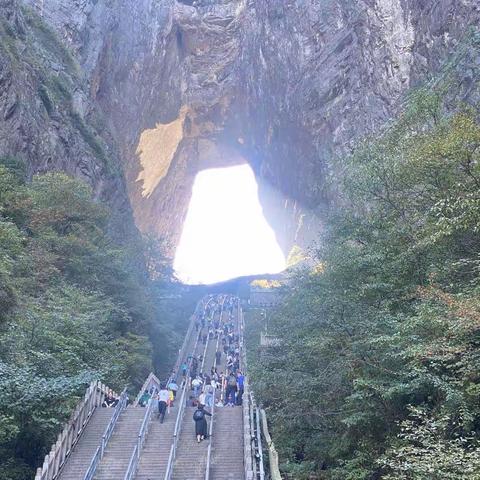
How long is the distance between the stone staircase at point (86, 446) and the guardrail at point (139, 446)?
74cm

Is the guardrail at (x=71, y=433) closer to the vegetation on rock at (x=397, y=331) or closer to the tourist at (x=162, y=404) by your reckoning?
the tourist at (x=162, y=404)

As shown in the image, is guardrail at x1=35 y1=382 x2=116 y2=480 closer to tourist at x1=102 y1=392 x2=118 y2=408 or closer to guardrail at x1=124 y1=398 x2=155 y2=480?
tourist at x1=102 y1=392 x2=118 y2=408

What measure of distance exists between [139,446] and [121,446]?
490 mm

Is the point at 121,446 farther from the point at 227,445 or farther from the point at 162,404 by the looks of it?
the point at 227,445

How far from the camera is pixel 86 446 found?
9062 millimetres

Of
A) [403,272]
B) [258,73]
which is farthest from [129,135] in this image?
[403,272]

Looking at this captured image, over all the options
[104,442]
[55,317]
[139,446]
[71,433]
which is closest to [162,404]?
[139,446]

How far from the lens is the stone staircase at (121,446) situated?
831 cm

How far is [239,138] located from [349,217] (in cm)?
4717

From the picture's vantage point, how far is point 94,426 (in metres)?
9.89

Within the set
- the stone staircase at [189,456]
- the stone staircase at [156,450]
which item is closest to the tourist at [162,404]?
the stone staircase at [156,450]

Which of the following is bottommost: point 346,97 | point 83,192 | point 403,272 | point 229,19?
point 403,272

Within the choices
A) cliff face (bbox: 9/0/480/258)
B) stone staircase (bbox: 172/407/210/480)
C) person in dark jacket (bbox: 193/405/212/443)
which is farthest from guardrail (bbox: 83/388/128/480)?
cliff face (bbox: 9/0/480/258)

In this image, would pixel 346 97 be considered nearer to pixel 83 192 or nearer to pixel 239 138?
pixel 83 192
